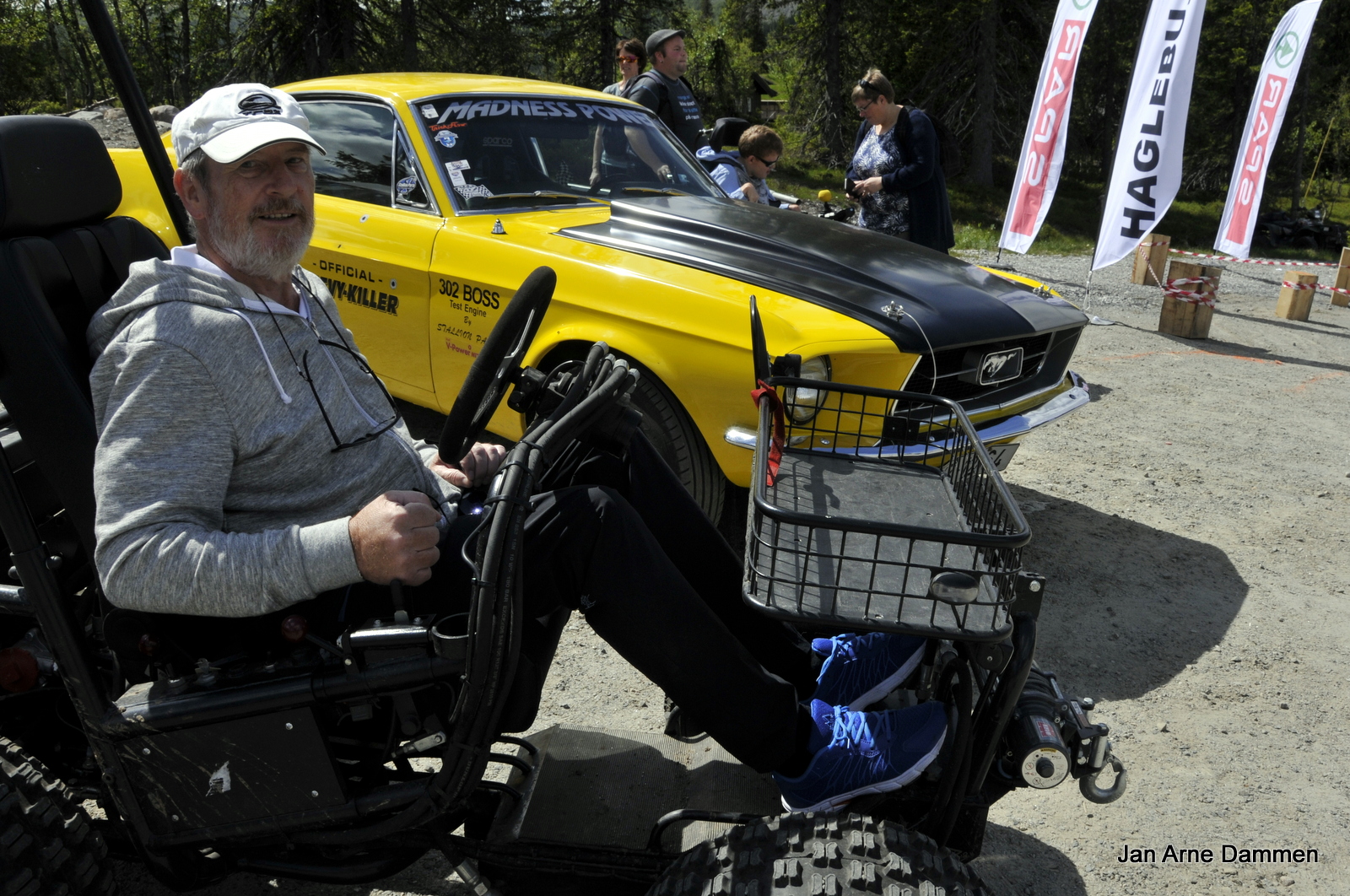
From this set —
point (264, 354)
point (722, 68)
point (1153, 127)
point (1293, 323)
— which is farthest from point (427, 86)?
point (722, 68)

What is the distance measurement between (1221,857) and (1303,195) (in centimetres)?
3507

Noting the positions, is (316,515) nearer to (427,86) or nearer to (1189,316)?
(427,86)

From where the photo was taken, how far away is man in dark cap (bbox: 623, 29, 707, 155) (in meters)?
6.54

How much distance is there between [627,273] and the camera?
3.60m

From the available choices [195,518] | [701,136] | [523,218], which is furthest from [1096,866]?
[701,136]

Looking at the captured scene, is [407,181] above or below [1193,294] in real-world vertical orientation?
above

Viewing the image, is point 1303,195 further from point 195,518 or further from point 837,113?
point 195,518

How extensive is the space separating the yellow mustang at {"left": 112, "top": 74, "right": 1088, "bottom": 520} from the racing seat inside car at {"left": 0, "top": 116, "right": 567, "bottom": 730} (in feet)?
5.21

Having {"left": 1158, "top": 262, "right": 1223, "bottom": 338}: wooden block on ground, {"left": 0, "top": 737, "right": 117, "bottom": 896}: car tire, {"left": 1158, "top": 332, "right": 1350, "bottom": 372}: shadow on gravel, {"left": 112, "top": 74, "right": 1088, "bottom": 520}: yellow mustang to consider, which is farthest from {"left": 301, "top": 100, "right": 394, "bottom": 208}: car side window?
{"left": 1158, "top": 262, "right": 1223, "bottom": 338}: wooden block on ground

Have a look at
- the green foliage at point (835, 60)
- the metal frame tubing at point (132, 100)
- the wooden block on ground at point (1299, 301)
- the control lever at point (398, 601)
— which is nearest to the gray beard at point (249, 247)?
the metal frame tubing at point (132, 100)

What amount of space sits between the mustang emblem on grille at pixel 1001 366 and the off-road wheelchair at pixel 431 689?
66.4 inches

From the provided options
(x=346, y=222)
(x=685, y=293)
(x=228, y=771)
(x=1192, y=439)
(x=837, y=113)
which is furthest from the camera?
(x=837, y=113)

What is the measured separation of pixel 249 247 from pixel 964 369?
261 cm

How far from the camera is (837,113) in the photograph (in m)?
25.7
